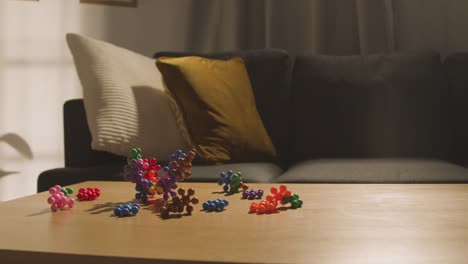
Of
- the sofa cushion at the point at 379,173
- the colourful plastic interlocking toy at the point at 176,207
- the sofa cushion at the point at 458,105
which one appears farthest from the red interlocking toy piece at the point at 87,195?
the sofa cushion at the point at 458,105

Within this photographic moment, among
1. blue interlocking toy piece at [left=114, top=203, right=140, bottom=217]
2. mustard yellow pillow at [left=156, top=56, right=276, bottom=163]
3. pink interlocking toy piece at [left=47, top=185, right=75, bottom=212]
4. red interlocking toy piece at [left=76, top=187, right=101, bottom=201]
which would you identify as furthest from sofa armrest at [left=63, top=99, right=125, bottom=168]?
blue interlocking toy piece at [left=114, top=203, right=140, bottom=217]

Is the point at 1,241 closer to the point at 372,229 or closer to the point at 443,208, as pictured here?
the point at 372,229

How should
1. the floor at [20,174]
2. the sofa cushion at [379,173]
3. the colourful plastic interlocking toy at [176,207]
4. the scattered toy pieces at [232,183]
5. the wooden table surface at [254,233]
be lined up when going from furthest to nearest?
1. the floor at [20,174]
2. the sofa cushion at [379,173]
3. the scattered toy pieces at [232,183]
4. the colourful plastic interlocking toy at [176,207]
5. the wooden table surface at [254,233]

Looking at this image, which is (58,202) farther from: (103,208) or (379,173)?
(379,173)

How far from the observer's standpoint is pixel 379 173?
1641 mm

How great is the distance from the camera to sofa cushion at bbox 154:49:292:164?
2.29 metres

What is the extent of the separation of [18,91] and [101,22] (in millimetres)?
564

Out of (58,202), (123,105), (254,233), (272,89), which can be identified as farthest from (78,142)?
(254,233)

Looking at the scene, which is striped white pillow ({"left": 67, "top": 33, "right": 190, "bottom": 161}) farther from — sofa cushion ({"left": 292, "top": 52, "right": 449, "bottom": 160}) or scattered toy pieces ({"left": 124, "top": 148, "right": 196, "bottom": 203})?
scattered toy pieces ({"left": 124, "top": 148, "right": 196, "bottom": 203})

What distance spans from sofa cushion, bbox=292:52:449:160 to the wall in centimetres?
121

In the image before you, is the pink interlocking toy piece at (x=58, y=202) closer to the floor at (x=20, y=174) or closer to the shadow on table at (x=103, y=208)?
the shadow on table at (x=103, y=208)

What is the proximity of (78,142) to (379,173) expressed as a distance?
103cm

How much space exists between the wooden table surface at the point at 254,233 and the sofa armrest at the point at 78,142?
837 millimetres

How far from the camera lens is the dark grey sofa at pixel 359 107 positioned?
2.17 metres
